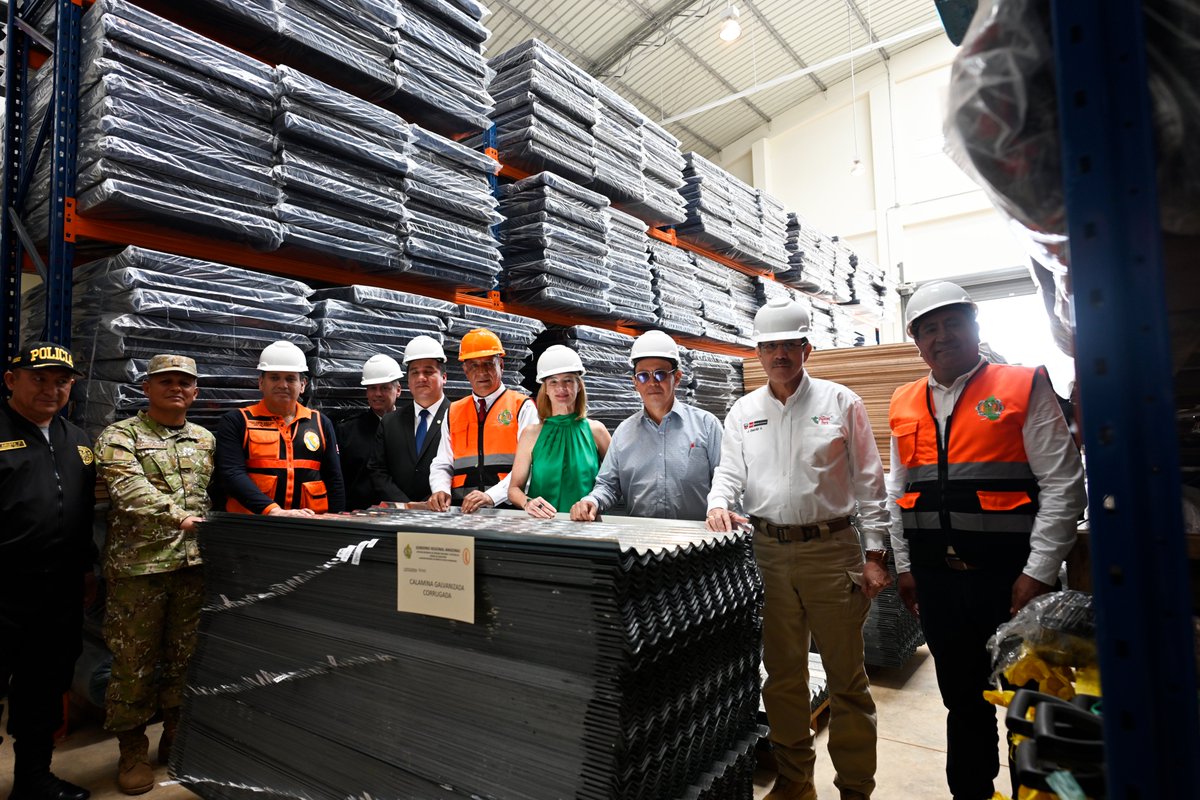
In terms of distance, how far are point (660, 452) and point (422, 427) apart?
1.61 meters

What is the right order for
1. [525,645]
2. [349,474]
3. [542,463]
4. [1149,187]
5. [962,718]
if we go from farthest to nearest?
[349,474], [542,463], [962,718], [525,645], [1149,187]

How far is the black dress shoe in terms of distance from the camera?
2.84m

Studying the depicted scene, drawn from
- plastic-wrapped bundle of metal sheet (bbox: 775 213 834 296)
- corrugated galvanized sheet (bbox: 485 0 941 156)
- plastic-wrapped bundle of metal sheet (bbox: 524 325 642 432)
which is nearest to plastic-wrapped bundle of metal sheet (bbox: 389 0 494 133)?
plastic-wrapped bundle of metal sheet (bbox: 524 325 642 432)

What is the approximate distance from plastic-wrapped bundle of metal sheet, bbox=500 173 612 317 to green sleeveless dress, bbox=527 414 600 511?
1.60 meters

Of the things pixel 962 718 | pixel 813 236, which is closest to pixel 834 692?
pixel 962 718

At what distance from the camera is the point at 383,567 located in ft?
6.63

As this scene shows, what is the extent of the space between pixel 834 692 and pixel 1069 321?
208cm

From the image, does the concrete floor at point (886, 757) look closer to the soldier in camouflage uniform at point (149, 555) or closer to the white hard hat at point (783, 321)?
the soldier in camouflage uniform at point (149, 555)

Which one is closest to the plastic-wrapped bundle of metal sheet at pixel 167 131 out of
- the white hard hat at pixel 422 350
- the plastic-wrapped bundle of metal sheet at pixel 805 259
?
the white hard hat at pixel 422 350

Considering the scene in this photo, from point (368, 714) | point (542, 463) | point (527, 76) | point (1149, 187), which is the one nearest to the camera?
point (1149, 187)

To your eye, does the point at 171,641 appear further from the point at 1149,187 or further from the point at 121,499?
the point at 1149,187

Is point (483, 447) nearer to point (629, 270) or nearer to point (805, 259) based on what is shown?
point (629, 270)

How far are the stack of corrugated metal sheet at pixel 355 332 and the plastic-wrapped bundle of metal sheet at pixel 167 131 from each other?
1.55 feet

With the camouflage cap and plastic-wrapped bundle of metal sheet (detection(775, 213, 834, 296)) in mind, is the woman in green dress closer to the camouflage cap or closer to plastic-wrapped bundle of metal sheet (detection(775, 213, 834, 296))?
the camouflage cap
